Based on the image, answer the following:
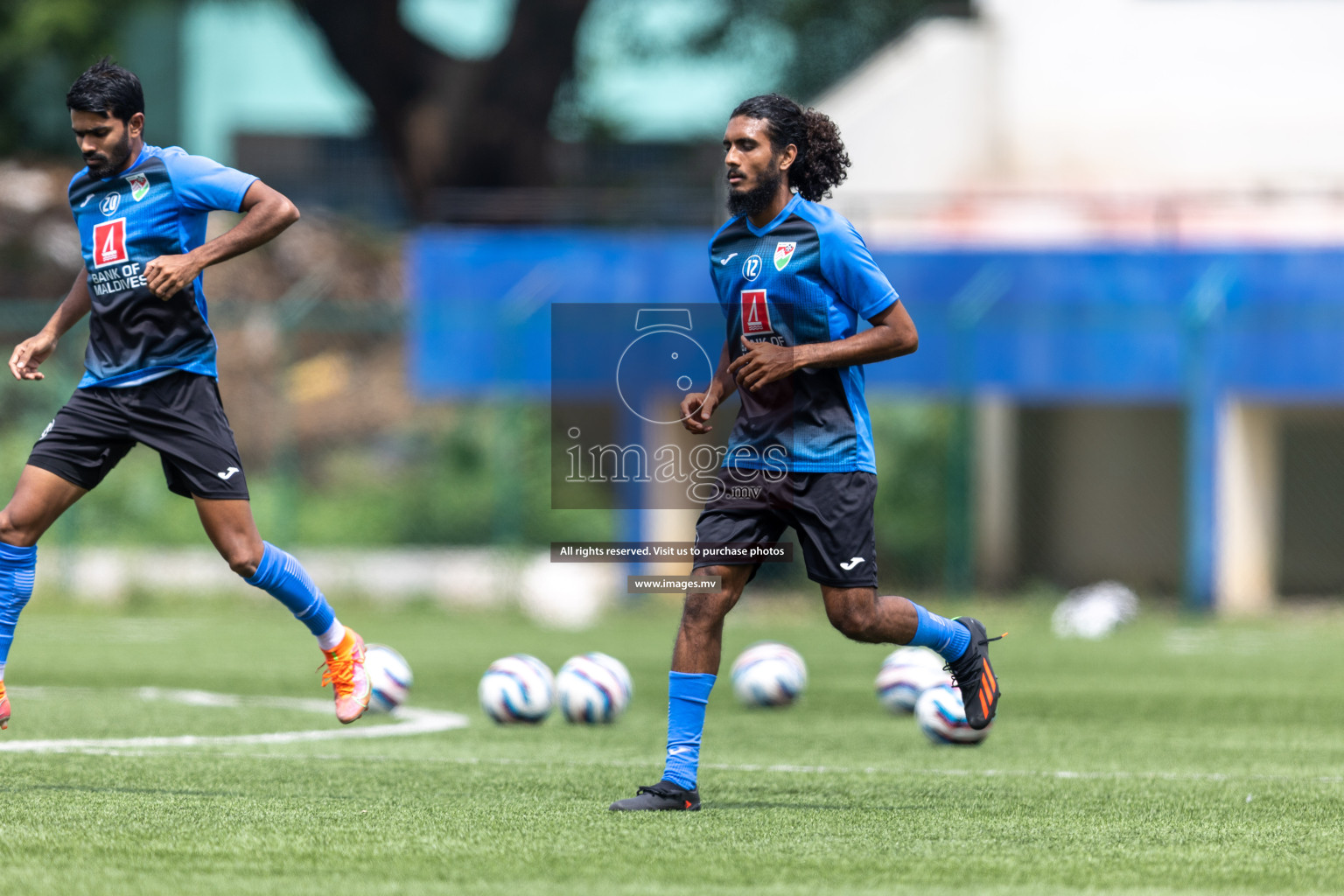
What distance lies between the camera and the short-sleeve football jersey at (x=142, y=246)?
6828mm

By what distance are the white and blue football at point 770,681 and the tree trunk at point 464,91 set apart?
18.9 metres

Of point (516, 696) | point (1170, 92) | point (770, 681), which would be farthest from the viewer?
point (1170, 92)

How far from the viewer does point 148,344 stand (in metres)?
6.88

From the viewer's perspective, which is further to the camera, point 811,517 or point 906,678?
point 906,678

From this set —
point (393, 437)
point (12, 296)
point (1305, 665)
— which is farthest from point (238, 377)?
point (1305, 665)

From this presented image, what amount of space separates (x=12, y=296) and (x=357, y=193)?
37.3ft

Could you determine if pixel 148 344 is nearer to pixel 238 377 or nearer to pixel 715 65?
pixel 238 377

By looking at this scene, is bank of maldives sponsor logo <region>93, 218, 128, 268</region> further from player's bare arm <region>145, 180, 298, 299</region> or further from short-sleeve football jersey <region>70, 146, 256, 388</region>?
player's bare arm <region>145, 180, 298, 299</region>

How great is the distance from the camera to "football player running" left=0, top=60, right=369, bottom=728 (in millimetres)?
6750

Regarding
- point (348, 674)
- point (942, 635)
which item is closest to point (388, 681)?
point (348, 674)

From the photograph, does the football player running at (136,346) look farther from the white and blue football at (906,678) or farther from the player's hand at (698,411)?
the white and blue football at (906,678)

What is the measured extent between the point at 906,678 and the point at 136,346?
446 centimetres

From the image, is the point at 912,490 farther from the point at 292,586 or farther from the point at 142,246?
the point at 142,246

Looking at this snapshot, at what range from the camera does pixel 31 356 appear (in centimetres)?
709
